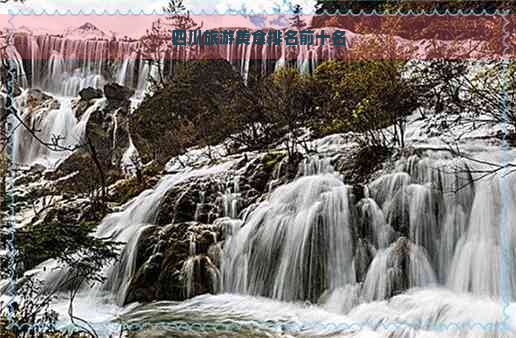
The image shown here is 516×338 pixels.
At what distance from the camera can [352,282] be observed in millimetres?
2115

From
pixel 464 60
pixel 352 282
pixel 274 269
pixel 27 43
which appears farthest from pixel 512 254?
pixel 27 43

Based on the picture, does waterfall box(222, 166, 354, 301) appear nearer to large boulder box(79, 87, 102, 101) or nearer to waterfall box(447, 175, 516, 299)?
waterfall box(447, 175, 516, 299)

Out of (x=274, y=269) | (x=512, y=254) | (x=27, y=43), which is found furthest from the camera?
(x=27, y=43)

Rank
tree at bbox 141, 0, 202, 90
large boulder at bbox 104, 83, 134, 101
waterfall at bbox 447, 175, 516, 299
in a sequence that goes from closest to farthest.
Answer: waterfall at bbox 447, 175, 516, 299
tree at bbox 141, 0, 202, 90
large boulder at bbox 104, 83, 134, 101

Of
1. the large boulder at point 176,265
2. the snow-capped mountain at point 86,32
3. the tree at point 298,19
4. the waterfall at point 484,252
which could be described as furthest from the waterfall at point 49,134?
the waterfall at point 484,252

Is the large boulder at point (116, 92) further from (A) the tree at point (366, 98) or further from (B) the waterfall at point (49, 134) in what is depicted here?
(A) the tree at point (366, 98)

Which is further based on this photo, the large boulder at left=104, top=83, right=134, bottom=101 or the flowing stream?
the large boulder at left=104, top=83, right=134, bottom=101

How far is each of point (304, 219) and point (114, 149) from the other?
2.87 feet

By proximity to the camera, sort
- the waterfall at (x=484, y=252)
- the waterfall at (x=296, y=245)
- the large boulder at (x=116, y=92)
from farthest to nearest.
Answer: the large boulder at (x=116, y=92) → the waterfall at (x=296, y=245) → the waterfall at (x=484, y=252)

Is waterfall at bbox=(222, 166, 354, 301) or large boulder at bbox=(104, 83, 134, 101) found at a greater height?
large boulder at bbox=(104, 83, 134, 101)

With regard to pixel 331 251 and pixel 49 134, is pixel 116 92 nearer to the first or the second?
pixel 49 134

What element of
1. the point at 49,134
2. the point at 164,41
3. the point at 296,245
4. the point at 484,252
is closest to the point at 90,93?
the point at 49,134

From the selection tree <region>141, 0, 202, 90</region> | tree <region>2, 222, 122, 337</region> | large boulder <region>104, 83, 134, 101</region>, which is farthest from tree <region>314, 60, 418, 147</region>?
tree <region>2, 222, 122, 337</region>

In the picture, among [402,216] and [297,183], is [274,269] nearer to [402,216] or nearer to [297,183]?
[297,183]
